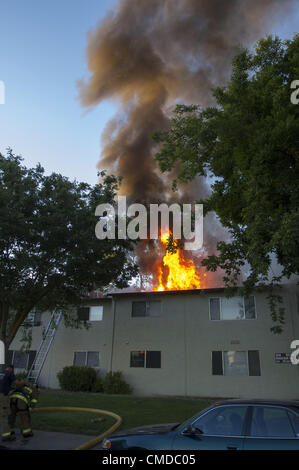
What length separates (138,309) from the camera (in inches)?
789

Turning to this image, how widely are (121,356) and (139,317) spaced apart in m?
2.35

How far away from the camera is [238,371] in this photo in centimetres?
1689

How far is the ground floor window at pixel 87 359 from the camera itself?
20.0 metres

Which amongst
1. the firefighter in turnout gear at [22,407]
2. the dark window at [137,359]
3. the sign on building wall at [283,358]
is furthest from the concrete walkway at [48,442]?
the sign on building wall at [283,358]

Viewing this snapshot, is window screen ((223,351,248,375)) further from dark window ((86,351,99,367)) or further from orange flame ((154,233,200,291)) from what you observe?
orange flame ((154,233,200,291))

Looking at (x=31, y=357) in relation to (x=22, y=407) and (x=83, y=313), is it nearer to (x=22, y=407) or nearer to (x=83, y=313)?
(x=83, y=313)

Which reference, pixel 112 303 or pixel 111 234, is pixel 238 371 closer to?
pixel 112 303

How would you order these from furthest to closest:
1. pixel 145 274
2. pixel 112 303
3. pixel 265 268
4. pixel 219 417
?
pixel 145 274 → pixel 112 303 → pixel 265 268 → pixel 219 417

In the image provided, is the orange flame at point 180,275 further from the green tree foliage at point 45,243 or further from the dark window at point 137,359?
the green tree foliage at point 45,243

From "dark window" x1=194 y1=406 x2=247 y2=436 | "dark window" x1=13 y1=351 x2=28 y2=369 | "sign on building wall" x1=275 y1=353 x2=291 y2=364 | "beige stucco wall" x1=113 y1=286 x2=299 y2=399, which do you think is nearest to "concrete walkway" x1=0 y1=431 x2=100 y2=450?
"dark window" x1=194 y1=406 x2=247 y2=436

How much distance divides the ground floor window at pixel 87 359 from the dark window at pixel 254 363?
27.9 ft

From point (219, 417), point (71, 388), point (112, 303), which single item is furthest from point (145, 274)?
point (219, 417)

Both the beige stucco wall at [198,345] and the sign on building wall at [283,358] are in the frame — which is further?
the beige stucco wall at [198,345]

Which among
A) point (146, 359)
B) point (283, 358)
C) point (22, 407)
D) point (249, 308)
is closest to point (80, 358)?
point (146, 359)
